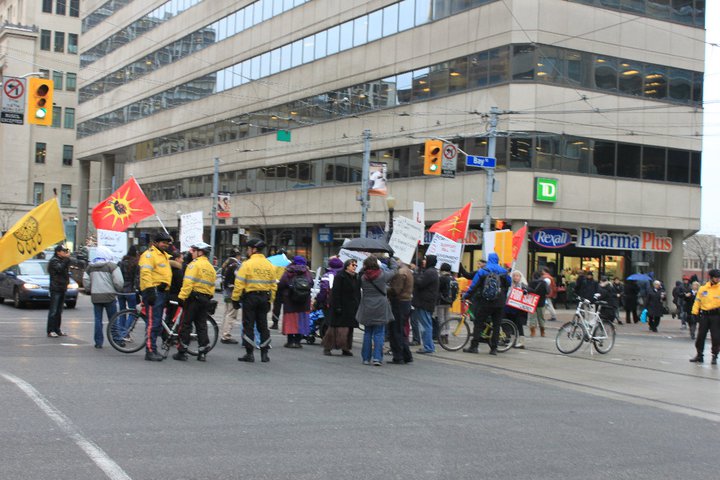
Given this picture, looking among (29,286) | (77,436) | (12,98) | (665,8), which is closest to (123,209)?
(12,98)

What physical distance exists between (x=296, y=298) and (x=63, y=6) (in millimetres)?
77924

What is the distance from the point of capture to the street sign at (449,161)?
26.8 metres

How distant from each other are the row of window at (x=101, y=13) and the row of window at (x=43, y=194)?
18.7 m

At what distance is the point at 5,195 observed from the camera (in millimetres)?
79062

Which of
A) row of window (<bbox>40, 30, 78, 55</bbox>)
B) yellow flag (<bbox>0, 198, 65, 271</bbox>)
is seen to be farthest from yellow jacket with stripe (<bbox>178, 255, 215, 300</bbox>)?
row of window (<bbox>40, 30, 78, 55</bbox>)

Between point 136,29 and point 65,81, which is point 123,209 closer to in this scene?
point 136,29

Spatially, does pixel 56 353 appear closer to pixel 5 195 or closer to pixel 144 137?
pixel 144 137

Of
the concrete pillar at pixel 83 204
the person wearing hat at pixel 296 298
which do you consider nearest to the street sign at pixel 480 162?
the person wearing hat at pixel 296 298

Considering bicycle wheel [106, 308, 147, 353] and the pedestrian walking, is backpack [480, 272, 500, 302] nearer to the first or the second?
bicycle wheel [106, 308, 147, 353]

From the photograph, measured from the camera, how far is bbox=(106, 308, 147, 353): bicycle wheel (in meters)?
12.5

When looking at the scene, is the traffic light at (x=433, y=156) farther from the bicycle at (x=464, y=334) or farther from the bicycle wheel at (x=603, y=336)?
the bicycle wheel at (x=603, y=336)

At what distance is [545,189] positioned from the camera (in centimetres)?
3186

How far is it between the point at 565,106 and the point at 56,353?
81.9ft

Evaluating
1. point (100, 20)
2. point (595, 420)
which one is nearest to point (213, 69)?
point (100, 20)
